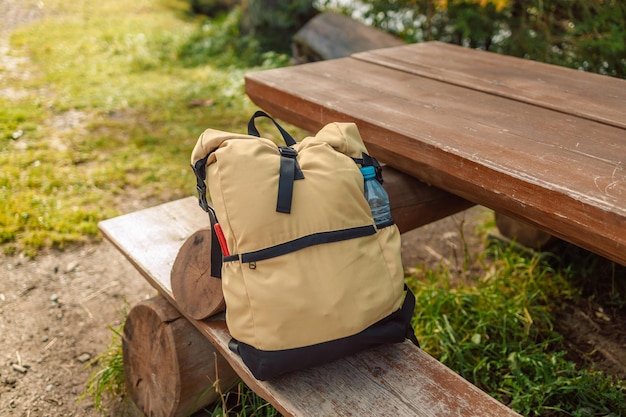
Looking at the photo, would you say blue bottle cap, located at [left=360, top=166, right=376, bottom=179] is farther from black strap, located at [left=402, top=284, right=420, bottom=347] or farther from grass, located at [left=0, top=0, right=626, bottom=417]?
grass, located at [left=0, top=0, right=626, bottom=417]

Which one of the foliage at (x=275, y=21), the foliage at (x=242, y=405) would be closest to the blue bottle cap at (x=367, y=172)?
the foliage at (x=242, y=405)

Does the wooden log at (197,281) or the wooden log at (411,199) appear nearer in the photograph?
the wooden log at (197,281)

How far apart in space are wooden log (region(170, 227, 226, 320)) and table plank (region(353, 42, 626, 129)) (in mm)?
1216

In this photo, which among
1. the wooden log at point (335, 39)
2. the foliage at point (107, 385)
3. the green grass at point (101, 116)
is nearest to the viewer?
the foliage at point (107, 385)

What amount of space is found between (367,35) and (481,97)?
9.89 ft

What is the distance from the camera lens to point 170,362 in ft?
6.87

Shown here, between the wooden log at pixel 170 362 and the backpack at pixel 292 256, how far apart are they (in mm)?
530

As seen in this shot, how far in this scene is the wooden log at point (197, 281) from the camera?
6.09 feet

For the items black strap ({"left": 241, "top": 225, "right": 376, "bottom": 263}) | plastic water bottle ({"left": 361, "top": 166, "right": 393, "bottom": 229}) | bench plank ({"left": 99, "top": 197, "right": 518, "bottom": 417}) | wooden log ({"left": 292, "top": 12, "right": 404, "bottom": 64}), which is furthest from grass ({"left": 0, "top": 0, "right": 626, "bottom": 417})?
plastic water bottle ({"left": 361, "top": 166, "right": 393, "bottom": 229})

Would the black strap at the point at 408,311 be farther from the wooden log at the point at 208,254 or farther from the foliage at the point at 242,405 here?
Answer: the foliage at the point at 242,405

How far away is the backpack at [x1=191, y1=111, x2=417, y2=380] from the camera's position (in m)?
1.51

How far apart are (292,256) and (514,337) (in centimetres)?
149

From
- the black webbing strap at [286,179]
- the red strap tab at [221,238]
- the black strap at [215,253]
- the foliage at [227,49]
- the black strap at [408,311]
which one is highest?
the black webbing strap at [286,179]

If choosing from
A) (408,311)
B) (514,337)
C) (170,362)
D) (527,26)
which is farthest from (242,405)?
(527,26)
